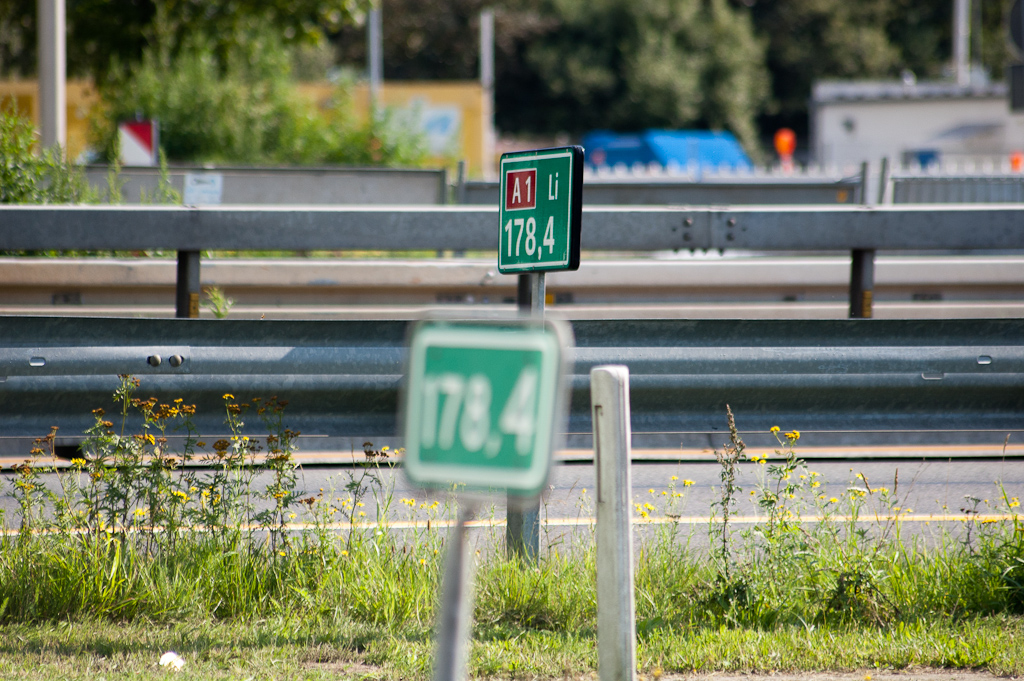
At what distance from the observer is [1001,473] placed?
6508mm

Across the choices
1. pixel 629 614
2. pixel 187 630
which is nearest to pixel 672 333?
pixel 629 614

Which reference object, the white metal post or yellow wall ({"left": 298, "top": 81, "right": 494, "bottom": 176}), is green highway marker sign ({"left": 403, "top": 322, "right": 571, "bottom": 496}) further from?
yellow wall ({"left": 298, "top": 81, "right": 494, "bottom": 176})

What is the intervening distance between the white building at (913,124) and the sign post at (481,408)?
106ft

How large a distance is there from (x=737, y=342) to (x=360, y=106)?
29.7 metres

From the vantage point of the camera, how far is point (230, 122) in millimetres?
19484

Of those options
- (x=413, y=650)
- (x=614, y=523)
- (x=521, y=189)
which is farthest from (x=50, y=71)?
(x=614, y=523)

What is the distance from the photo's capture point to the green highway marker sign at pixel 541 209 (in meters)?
4.29

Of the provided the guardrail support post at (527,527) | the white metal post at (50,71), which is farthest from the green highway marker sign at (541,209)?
the white metal post at (50,71)

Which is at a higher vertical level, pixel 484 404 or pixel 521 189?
pixel 521 189

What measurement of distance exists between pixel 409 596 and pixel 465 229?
2909mm

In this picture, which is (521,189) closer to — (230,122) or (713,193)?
(713,193)

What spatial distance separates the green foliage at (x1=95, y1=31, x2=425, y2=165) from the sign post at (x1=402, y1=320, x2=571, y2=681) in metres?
17.6

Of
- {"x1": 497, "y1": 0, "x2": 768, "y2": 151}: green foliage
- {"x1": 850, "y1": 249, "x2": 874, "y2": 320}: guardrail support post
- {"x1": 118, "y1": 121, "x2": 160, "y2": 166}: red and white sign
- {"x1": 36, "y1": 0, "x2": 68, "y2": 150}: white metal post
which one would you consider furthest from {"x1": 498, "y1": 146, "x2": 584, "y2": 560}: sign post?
{"x1": 497, "y1": 0, "x2": 768, "y2": 151}: green foliage

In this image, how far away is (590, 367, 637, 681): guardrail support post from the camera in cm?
340
